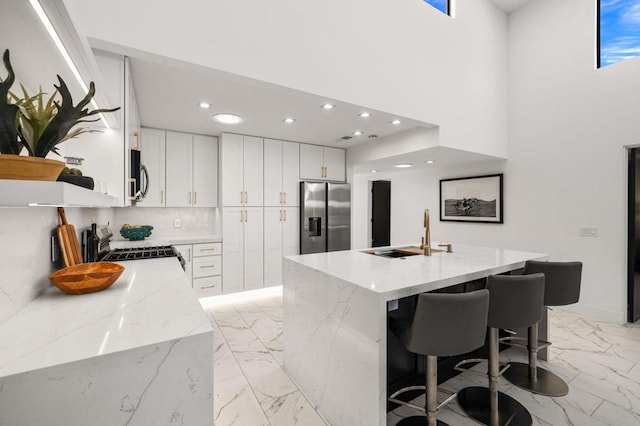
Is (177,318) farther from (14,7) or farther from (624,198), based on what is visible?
(624,198)

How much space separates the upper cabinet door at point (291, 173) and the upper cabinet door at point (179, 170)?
1.39 m

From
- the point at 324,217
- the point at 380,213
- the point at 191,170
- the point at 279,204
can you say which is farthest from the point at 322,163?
the point at 380,213

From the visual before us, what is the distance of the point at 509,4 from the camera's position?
4223mm

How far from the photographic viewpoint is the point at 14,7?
75 centimetres

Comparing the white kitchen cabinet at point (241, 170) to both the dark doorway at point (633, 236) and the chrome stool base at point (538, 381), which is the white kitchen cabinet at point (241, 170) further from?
the dark doorway at point (633, 236)

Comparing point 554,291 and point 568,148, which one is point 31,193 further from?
point 568,148

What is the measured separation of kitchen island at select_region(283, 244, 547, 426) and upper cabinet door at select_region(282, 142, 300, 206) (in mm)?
2367

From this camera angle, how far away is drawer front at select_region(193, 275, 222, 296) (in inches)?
158

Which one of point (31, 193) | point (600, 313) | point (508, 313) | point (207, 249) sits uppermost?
point (31, 193)

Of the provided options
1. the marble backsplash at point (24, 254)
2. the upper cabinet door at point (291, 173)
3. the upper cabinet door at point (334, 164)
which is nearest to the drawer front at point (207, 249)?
the upper cabinet door at point (291, 173)

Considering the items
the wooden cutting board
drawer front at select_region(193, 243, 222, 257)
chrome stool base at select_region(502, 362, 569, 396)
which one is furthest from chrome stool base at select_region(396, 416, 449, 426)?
drawer front at select_region(193, 243, 222, 257)

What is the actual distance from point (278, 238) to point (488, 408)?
3403 millimetres

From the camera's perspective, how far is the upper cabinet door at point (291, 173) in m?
4.69

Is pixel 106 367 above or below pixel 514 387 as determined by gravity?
above
